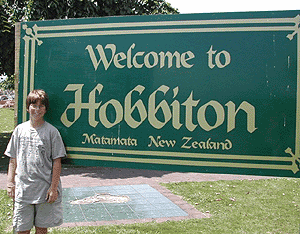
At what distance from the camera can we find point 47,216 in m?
2.76

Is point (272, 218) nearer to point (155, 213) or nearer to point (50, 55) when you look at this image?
point (155, 213)

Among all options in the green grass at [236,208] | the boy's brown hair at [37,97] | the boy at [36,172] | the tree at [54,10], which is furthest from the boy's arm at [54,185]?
the tree at [54,10]

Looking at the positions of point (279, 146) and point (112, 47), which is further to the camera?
point (112, 47)

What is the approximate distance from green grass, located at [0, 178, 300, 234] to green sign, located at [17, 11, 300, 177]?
2029 mm

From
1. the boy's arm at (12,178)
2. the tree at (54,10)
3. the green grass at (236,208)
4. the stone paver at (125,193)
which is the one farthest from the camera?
the tree at (54,10)

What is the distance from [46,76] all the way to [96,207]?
307 centimetres

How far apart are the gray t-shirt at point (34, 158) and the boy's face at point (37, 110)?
0.11 m

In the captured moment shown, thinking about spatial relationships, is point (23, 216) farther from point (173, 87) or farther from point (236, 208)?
point (236, 208)

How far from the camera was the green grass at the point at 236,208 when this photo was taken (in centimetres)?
453

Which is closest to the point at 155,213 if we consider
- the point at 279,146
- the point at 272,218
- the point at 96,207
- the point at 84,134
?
the point at 96,207

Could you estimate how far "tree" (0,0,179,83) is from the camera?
26.4 ft

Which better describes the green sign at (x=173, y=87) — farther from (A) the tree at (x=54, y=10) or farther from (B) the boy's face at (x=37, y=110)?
(A) the tree at (x=54, y=10)

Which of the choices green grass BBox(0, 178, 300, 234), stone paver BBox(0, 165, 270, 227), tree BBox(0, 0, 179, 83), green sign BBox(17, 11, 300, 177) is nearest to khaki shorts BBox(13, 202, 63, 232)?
green sign BBox(17, 11, 300, 177)

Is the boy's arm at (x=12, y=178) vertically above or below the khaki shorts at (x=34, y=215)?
above
